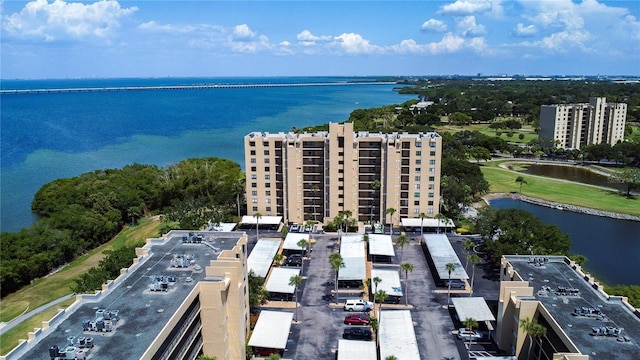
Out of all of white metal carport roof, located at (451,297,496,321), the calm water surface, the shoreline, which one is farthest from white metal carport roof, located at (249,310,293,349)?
the shoreline

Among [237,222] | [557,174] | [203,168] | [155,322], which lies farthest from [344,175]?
[557,174]

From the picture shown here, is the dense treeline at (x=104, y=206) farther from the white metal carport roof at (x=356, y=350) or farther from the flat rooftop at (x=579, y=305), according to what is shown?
the flat rooftop at (x=579, y=305)

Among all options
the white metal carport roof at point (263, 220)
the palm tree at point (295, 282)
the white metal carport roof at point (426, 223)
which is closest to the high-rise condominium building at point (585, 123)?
the white metal carport roof at point (426, 223)

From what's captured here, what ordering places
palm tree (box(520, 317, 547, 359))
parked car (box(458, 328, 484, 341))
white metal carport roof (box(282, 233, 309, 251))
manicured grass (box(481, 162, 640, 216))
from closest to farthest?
palm tree (box(520, 317, 547, 359)) → parked car (box(458, 328, 484, 341)) → white metal carport roof (box(282, 233, 309, 251)) → manicured grass (box(481, 162, 640, 216))

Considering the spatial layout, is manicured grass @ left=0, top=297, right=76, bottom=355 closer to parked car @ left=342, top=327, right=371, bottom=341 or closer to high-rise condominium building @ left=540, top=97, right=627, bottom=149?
parked car @ left=342, top=327, right=371, bottom=341

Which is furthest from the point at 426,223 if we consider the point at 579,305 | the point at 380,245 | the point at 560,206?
the point at 579,305
